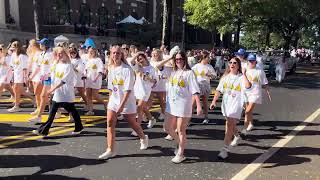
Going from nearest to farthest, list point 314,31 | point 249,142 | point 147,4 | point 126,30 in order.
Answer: point 249,142, point 126,30, point 147,4, point 314,31

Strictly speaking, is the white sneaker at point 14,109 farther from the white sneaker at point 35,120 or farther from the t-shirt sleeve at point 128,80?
the t-shirt sleeve at point 128,80

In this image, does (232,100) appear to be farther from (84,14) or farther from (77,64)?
(84,14)

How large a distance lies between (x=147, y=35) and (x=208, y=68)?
29157 millimetres

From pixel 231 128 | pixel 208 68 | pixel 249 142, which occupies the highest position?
pixel 208 68

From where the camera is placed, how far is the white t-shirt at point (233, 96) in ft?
23.9

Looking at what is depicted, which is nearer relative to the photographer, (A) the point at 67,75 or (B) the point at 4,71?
(A) the point at 67,75

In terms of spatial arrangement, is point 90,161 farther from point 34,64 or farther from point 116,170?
point 34,64

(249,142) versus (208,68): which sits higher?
(208,68)

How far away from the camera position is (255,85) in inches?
385

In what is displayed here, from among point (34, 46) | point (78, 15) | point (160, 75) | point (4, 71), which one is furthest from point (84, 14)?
point (160, 75)

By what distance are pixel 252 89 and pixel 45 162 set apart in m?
4.81

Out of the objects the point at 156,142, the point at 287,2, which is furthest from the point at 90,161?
the point at 287,2

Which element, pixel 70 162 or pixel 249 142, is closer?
pixel 70 162

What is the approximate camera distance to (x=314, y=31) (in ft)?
222
